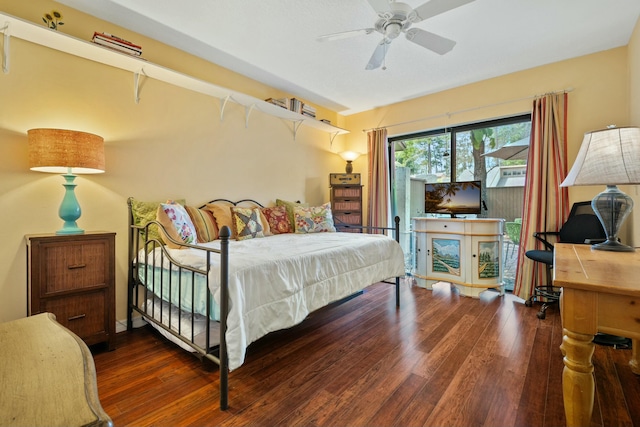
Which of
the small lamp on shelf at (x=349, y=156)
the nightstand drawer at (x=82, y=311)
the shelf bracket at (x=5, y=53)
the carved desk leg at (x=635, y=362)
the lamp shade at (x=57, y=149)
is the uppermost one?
the shelf bracket at (x=5, y=53)

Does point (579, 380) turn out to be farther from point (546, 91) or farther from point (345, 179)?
point (345, 179)

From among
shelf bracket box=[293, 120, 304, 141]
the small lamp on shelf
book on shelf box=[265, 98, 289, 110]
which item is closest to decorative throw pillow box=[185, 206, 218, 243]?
book on shelf box=[265, 98, 289, 110]

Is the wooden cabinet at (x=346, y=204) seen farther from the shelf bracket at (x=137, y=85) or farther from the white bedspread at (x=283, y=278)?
the shelf bracket at (x=137, y=85)

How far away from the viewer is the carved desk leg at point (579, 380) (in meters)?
1.04

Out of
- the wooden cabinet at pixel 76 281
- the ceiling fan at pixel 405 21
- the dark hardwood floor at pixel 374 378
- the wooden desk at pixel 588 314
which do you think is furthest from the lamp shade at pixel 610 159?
the wooden cabinet at pixel 76 281

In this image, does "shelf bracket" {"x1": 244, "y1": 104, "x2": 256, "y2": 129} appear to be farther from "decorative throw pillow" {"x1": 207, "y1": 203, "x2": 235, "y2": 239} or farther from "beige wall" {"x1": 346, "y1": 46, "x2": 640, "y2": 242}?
"beige wall" {"x1": 346, "y1": 46, "x2": 640, "y2": 242}

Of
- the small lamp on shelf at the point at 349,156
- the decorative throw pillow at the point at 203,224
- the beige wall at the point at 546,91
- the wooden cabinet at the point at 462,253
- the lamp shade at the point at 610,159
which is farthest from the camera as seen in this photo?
the small lamp on shelf at the point at 349,156

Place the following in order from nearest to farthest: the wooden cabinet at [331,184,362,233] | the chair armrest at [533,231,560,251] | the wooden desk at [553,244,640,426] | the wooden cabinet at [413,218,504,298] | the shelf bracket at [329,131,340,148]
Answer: the wooden desk at [553,244,640,426] → the chair armrest at [533,231,560,251] → the wooden cabinet at [413,218,504,298] → the wooden cabinet at [331,184,362,233] → the shelf bracket at [329,131,340,148]

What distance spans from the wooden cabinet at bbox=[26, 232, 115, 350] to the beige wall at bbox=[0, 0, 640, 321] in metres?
0.37

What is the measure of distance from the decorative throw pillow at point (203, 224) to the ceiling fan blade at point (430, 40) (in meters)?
2.14

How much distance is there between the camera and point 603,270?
1139mm

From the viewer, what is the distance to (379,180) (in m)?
4.14

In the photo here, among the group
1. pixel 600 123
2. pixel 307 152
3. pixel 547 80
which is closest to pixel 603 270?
pixel 600 123

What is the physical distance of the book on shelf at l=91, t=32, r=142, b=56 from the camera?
2006mm
